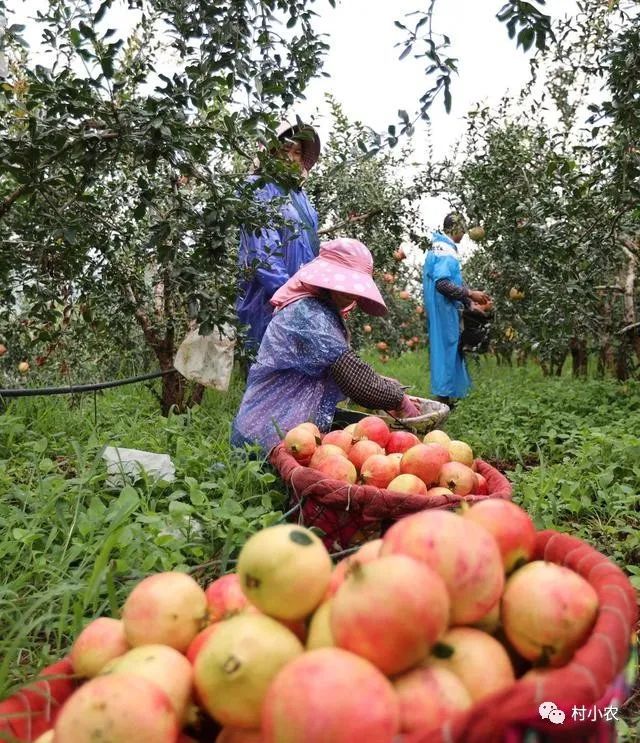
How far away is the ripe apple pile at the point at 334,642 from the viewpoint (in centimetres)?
71

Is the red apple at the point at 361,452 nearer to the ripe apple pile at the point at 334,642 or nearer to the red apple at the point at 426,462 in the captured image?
the red apple at the point at 426,462

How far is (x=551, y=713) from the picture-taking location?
2.13ft

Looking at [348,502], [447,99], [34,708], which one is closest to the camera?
[34,708]

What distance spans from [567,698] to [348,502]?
3.88 ft

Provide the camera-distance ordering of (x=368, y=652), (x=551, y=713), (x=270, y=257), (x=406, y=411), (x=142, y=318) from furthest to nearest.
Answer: (x=142, y=318) → (x=270, y=257) → (x=406, y=411) → (x=368, y=652) → (x=551, y=713)

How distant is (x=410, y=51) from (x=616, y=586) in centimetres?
196

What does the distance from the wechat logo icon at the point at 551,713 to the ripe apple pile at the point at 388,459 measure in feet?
4.09

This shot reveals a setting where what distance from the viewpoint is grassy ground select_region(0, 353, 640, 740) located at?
1.63 meters

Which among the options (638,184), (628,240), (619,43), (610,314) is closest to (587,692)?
(638,184)

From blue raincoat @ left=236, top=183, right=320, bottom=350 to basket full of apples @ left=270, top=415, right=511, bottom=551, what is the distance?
151 centimetres

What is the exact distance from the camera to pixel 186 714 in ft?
2.80

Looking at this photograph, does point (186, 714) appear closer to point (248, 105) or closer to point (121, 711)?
point (121, 711)

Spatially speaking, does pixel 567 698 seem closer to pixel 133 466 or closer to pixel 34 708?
pixel 34 708

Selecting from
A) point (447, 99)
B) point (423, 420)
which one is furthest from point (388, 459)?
point (447, 99)
